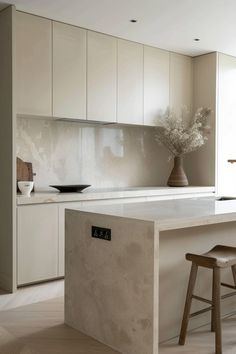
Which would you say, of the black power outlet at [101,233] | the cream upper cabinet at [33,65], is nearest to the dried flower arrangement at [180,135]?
the cream upper cabinet at [33,65]

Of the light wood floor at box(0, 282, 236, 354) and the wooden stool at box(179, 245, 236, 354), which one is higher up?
the wooden stool at box(179, 245, 236, 354)

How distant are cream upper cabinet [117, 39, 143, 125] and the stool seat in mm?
2451

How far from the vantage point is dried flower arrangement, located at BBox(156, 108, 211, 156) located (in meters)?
5.08

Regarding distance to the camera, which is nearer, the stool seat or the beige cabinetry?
the stool seat

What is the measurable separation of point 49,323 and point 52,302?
18.7 inches

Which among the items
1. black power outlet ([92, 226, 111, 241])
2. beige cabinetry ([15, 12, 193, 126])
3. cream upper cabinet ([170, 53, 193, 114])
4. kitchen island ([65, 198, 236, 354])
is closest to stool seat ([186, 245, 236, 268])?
kitchen island ([65, 198, 236, 354])

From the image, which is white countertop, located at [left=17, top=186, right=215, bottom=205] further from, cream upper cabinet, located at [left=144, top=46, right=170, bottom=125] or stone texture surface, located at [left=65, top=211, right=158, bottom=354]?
stone texture surface, located at [left=65, top=211, right=158, bottom=354]

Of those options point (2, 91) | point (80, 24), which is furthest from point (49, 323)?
point (80, 24)

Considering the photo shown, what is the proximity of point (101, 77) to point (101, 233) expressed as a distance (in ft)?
8.12

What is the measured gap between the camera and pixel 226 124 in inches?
215

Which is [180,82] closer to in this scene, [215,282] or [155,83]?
[155,83]

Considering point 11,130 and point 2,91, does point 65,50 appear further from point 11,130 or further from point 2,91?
point 11,130

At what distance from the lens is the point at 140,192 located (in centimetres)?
454

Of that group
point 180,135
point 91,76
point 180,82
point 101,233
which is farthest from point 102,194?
point 180,82
